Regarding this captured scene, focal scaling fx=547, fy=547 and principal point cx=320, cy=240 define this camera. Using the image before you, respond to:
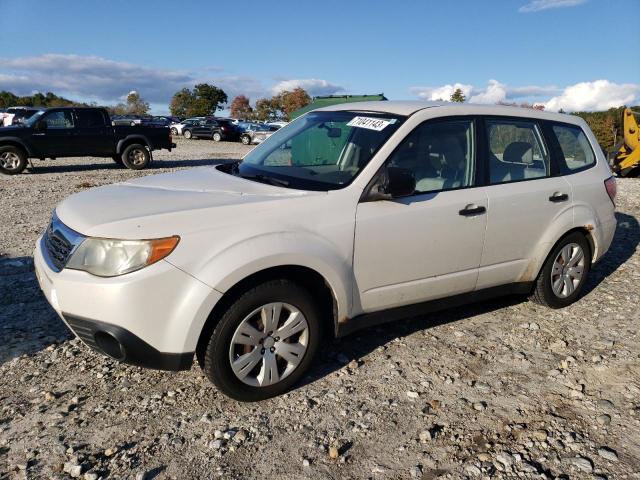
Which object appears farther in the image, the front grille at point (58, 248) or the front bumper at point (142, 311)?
the front grille at point (58, 248)

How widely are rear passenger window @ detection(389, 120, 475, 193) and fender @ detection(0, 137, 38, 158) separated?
1314 cm

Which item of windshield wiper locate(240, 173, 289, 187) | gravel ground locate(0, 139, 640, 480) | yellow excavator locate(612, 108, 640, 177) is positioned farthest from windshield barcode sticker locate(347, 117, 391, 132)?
yellow excavator locate(612, 108, 640, 177)

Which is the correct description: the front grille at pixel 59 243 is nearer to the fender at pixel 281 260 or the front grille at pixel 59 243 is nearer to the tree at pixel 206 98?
the fender at pixel 281 260

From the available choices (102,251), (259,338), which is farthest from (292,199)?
(102,251)

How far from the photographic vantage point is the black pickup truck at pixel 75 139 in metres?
13.9

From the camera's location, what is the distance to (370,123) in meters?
3.99

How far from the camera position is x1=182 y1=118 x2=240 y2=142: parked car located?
3444 centimetres

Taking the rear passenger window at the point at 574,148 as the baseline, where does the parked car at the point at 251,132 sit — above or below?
below

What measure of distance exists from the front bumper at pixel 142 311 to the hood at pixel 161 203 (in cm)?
25

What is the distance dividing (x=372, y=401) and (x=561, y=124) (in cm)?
316

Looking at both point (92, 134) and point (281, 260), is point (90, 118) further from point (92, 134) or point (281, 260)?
point (281, 260)

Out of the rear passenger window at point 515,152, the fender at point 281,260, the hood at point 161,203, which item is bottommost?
the fender at point 281,260

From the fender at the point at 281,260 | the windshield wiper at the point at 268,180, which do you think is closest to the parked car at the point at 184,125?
the windshield wiper at the point at 268,180

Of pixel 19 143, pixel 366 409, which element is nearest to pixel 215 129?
pixel 19 143
